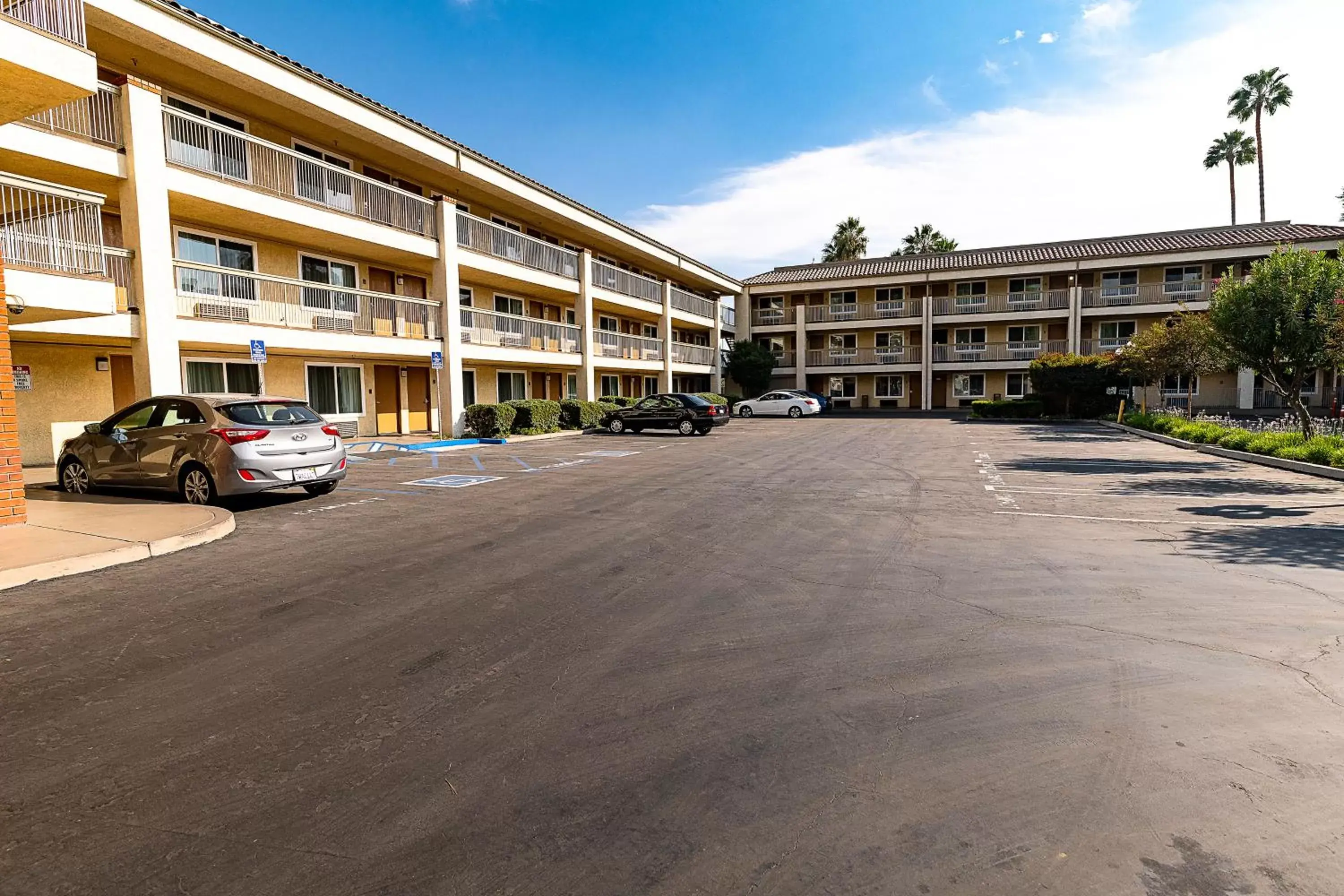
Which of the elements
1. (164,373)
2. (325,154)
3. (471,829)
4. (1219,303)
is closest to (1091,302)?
(1219,303)

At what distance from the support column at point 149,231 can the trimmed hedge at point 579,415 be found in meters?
14.3

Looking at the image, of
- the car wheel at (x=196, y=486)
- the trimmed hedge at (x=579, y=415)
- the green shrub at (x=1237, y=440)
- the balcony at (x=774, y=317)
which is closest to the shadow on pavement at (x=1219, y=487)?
the green shrub at (x=1237, y=440)

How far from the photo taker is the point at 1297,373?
54.0 ft

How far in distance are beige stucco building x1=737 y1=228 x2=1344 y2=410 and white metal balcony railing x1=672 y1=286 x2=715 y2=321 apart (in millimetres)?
6361

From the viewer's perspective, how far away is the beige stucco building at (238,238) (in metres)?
11.7

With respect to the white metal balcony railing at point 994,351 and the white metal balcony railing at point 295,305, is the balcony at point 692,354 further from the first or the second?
the white metal balcony railing at point 295,305

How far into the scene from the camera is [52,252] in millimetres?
11609

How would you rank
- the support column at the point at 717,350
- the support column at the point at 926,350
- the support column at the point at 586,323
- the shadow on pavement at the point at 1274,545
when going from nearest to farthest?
the shadow on pavement at the point at 1274,545 < the support column at the point at 586,323 < the support column at the point at 926,350 < the support column at the point at 717,350

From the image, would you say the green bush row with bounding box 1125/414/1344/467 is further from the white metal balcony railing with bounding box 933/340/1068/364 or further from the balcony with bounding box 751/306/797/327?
the balcony with bounding box 751/306/797/327

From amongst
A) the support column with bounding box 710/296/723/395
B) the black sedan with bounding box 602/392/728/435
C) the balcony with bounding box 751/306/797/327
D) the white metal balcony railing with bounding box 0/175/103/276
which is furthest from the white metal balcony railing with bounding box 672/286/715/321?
the white metal balcony railing with bounding box 0/175/103/276

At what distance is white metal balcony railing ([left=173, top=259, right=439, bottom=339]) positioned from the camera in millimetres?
15281

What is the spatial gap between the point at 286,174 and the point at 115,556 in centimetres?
1349

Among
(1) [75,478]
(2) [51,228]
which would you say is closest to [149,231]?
(2) [51,228]

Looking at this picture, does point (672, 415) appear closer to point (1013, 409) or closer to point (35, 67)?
point (1013, 409)
